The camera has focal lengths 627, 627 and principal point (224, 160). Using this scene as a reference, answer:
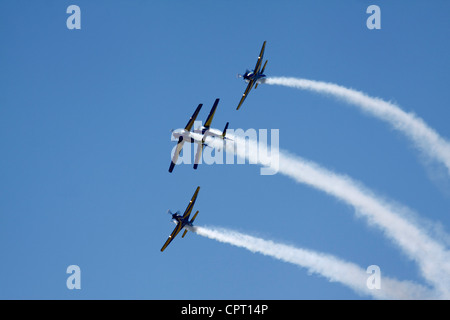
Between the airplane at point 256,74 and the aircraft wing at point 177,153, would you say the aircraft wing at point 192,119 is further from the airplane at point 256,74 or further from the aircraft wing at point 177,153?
the airplane at point 256,74

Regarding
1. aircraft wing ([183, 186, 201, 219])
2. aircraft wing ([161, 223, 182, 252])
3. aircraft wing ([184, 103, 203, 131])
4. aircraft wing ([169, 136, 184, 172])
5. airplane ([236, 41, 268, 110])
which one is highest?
airplane ([236, 41, 268, 110])

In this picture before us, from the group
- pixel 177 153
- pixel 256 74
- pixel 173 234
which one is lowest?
Answer: pixel 173 234

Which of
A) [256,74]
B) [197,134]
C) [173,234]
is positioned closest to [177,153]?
[197,134]

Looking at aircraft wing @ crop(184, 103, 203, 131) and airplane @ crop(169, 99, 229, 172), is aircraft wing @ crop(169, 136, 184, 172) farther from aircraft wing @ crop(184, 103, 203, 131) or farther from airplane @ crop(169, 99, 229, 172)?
aircraft wing @ crop(184, 103, 203, 131)

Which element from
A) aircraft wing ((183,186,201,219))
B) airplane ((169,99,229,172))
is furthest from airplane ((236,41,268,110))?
aircraft wing ((183,186,201,219))

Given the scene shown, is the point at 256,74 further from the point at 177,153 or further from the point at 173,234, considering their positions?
the point at 173,234

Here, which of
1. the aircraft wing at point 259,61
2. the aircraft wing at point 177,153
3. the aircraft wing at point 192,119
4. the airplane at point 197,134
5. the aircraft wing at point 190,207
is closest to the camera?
the airplane at point 197,134

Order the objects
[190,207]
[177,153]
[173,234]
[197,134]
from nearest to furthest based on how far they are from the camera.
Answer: [197,134] < [190,207] < [177,153] < [173,234]

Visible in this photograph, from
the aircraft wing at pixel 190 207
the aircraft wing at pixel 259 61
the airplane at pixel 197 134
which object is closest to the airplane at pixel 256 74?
the aircraft wing at pixel 259 61
